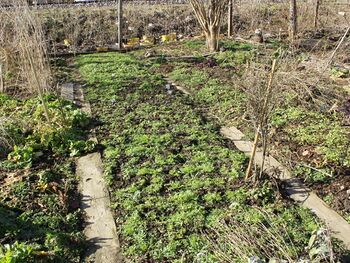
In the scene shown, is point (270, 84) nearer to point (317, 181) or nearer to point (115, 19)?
point (317, 181)

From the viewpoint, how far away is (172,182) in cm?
462

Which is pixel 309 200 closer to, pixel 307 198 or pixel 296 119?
pixel 307 198

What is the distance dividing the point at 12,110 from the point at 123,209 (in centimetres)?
353

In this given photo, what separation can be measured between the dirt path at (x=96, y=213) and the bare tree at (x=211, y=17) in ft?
19.5

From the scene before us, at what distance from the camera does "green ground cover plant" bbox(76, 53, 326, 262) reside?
3725 millimetres

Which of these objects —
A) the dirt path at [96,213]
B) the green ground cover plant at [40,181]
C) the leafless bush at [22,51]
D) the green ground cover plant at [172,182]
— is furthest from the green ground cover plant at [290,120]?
the leafless bush at [22,51]

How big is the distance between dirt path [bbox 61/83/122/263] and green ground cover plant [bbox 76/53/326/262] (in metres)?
0.10

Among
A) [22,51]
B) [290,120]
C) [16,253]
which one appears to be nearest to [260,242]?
[16,253]

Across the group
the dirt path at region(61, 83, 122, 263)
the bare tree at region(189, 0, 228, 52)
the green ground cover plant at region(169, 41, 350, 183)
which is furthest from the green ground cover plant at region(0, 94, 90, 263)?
the bare tree at region(189, 0, 228, 52)

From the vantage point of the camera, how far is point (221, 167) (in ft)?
16.1

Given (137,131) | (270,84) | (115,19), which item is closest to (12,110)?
(137,131)

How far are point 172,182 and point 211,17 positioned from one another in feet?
22.6

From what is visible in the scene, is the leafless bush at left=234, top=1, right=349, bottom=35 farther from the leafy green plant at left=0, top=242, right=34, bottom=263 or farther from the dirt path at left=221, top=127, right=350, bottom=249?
the leafy green plant at left=0, top=242, right=34, bottom=263

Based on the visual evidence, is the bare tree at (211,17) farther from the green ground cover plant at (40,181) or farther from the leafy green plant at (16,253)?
the leafy green plant at (16,253)
